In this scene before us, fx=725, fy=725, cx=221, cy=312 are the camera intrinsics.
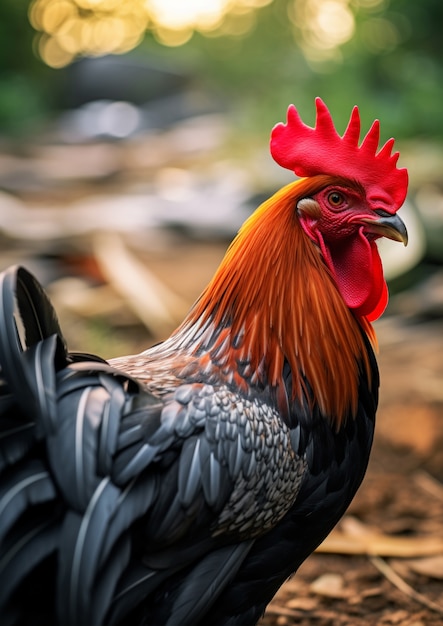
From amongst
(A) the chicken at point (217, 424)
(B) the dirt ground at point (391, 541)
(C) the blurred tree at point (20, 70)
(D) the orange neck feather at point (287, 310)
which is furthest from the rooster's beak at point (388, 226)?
(C) the blurred tree at point (20, 70)

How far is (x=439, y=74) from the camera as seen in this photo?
11523 mm

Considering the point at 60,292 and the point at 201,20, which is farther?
the point at 201,20

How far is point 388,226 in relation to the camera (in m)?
2.10

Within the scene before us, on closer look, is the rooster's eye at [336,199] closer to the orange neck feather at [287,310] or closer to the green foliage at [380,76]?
the orange neck feather at [287,310]

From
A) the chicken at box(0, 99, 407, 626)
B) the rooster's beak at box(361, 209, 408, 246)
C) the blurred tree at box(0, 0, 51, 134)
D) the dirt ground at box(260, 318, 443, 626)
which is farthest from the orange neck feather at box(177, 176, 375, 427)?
the blurred tree at box(0, 0, 51, 134)

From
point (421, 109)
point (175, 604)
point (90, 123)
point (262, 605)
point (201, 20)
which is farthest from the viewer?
point (201, 20)

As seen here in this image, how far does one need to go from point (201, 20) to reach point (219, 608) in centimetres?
2842

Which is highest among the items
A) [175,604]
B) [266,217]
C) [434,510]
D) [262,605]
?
[266,217]

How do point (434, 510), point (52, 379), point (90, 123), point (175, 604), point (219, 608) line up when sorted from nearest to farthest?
point (52, 379)
point (175, 604)
point (219, 608)
point (434, 510)
point (90, 123)

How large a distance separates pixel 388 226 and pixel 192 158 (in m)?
12.7

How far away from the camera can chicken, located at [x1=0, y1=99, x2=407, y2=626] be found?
1.65m

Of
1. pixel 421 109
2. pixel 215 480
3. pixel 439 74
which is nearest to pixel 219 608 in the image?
pixel 215 480

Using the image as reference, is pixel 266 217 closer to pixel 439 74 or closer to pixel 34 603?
pixel 34 603

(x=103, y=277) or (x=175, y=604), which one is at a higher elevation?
(x=103, y=277)
